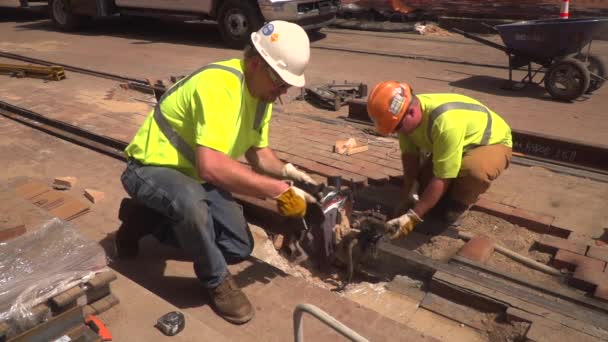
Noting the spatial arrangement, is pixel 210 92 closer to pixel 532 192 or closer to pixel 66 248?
pixel 66 248

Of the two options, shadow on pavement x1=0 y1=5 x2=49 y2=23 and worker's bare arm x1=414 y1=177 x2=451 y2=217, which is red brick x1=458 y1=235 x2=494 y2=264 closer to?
worker's bare arm x1=414 y1=177 x2=451 y2=217

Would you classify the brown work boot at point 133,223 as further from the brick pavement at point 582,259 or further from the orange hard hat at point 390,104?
the brick pavement at point 582,259

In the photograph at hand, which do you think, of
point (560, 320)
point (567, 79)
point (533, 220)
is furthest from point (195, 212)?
point (567, 79)

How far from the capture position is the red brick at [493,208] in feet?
12.7

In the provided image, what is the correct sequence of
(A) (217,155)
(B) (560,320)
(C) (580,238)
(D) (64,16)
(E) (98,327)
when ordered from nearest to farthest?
1. (E) (98,327)
2. (A) (217,155)
3. (B) (560,320)
4. (C) (580,238)
5. (D) (64,16)

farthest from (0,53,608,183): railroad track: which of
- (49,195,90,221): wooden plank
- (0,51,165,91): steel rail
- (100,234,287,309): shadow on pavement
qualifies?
(100,234,287,309): shadow on pavement

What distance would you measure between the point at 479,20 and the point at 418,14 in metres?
1.72

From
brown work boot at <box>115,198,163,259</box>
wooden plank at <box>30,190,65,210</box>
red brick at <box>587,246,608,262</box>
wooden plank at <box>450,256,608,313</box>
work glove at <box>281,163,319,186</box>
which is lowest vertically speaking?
wooden plank at <box>450,256,608,313</box>

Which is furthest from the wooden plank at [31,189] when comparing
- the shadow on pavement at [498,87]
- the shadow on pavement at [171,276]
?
the shadow on pavement at [498,87]

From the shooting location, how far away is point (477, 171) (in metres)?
3.53

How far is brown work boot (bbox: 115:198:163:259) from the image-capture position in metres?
3.12

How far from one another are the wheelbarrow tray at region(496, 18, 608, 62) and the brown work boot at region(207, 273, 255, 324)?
6.28 meters

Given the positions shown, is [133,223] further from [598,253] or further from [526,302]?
[598,253]

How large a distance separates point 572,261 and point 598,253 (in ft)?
0.74
